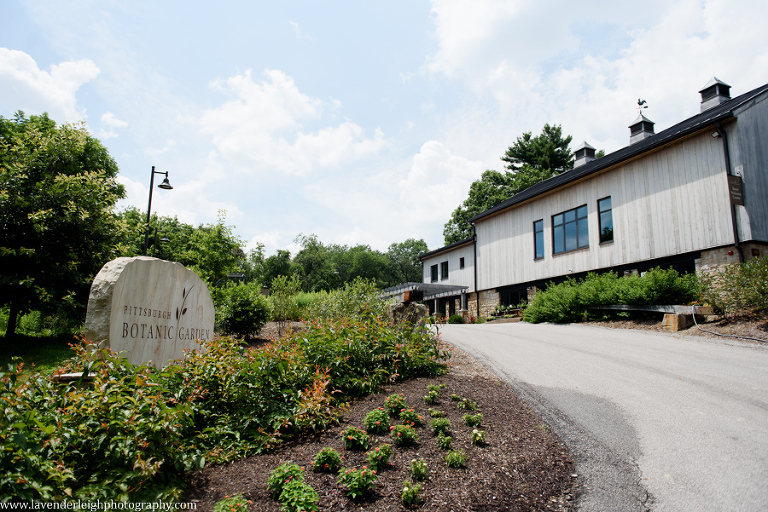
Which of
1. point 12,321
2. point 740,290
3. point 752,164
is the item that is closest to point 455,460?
point 740,290

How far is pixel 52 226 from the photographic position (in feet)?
32.5

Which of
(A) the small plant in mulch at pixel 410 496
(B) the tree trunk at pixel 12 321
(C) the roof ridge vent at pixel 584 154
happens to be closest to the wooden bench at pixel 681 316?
(A) the small plant in mulch at pixel 410 496

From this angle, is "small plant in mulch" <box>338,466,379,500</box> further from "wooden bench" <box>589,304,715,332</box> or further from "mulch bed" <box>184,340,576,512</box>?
"wooden bench" <box>589,304,715,332</box>

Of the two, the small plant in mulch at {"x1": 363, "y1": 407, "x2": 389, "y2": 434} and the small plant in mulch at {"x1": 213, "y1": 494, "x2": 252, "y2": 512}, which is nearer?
the small plant in mulch at {"x1": 213, "y1": 494, "x2": 252, "y2": 512}

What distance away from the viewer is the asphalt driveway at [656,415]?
11.3ft

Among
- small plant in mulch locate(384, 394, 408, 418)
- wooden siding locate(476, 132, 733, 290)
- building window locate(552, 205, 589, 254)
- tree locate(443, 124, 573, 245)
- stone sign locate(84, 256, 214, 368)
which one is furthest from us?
tree locate(443, 124, 573, 245)

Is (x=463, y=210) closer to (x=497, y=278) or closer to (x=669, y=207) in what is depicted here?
(x=497, y=278)

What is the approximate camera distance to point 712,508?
125 inches

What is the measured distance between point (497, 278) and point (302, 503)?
21741mm

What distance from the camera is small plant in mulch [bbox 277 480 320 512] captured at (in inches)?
113

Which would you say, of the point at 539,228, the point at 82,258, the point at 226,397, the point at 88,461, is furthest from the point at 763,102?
the point at 82,258

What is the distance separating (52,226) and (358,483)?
10541 mm

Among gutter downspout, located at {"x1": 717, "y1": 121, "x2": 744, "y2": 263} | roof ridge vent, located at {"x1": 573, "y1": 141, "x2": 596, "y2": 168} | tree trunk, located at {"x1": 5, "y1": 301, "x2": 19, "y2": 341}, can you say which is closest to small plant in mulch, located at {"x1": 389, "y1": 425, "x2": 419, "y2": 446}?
tree trunk, located at {"x1": 5, "y1": 301, "x2": 19, "y2": 341}

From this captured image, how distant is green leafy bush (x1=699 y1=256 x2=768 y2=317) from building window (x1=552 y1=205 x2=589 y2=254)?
6.21 meters
